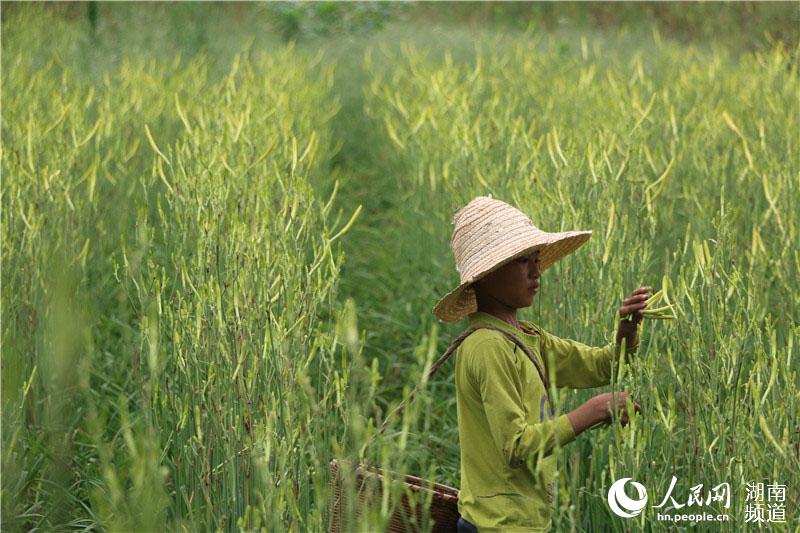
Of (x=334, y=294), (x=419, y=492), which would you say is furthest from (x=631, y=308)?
(x=334, y=294)

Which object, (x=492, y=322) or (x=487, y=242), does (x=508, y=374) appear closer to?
(x=492, y=322)

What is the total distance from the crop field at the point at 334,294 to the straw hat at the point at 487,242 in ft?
0.54

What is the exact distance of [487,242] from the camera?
2.12 meters

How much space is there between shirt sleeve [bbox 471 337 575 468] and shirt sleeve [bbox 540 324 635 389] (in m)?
0.21

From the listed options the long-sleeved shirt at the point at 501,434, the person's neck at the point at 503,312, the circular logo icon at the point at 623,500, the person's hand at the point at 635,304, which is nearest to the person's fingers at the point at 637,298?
the person's hand at the point at 635,304

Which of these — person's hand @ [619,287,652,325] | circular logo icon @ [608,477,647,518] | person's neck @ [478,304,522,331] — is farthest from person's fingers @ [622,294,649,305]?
circular logo icon @ [608,477,647,518]

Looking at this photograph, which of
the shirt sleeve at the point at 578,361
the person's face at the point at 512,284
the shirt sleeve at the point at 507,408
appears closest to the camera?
the shirt sleeve at the point at 507,408

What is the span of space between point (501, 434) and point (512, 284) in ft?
1.09

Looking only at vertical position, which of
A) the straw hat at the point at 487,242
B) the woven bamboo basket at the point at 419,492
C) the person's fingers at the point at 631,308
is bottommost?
the woven bamboo basket at the point at 419,492

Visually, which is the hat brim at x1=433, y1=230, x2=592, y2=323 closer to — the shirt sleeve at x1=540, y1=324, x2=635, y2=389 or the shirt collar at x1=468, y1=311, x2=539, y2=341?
the shirt collar at x1=468, y1=311, x2=539, y2=341

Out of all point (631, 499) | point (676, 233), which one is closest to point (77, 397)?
point (631, 499)

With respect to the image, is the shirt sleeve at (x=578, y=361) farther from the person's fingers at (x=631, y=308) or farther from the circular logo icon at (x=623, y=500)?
the circular logo icon at (x=623, y=500)

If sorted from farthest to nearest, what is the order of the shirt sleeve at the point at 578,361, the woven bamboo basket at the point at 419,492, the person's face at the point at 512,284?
the shirt sleeve at the point at 578,361
the person's face at the point at 512,284
the woven bamboo basket at the point at 419,492

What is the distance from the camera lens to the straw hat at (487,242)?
207 cm
